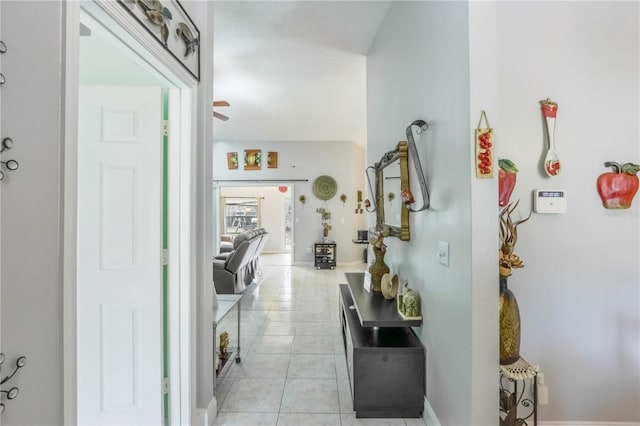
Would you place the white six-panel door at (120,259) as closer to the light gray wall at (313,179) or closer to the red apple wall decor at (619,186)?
the red apple wall decor at (619,186)

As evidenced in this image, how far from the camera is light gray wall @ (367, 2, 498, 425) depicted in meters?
1.31

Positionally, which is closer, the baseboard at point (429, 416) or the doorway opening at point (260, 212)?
the baseboard at point (429, 416)

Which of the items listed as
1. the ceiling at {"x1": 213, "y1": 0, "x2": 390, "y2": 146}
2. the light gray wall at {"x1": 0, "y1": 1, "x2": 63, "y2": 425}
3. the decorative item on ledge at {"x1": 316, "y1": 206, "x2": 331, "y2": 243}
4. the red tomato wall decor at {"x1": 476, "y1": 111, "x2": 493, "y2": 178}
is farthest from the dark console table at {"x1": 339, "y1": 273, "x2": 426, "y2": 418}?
the decorative item on ledge at {"x1": 316, "y1": 206, "x2": 331, "y2": 243}

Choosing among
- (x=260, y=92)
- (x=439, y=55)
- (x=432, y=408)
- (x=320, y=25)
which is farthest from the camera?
(x=260, y=92)

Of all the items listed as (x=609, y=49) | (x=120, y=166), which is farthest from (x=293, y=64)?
(x=609, y=49)

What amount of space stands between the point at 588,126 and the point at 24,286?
2.59 meters

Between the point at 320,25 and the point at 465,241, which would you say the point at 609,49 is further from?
the point at 320,25

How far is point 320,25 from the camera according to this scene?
9.11 ft

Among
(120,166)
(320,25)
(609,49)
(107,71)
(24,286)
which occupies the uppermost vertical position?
(320,25)

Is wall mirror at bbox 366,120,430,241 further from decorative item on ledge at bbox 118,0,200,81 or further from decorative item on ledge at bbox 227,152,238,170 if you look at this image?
decorative item on ledge at bbox 227,152,238,170

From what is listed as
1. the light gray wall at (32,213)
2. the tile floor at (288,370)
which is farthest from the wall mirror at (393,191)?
the light gray wall at (32,213)

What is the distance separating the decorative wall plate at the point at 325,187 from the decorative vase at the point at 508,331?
6012 mm

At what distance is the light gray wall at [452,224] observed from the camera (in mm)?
1312

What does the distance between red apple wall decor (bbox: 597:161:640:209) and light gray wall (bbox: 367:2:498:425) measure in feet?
3.01
